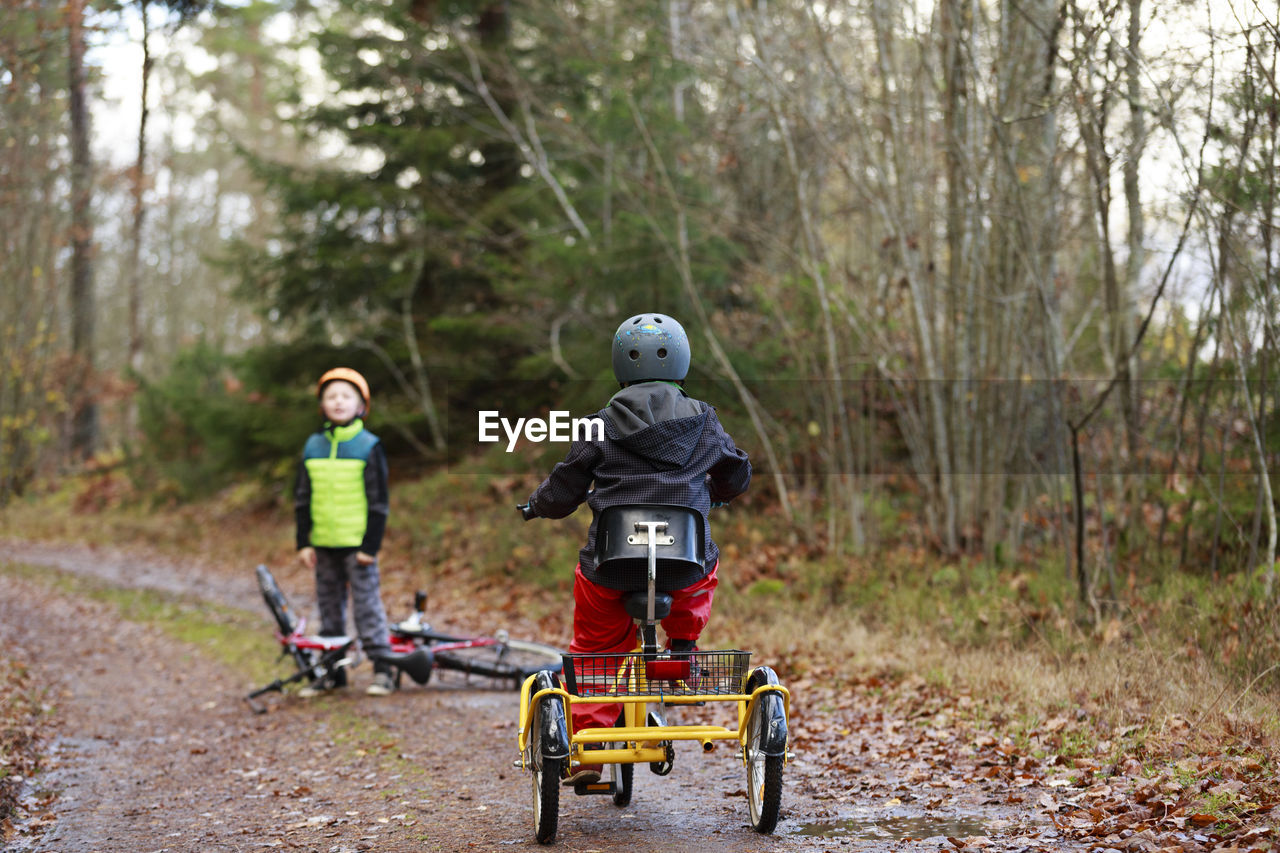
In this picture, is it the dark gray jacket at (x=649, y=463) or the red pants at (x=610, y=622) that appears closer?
the dark gray jacket at (x=649, y=463)

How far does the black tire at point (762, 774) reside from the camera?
13.7ft

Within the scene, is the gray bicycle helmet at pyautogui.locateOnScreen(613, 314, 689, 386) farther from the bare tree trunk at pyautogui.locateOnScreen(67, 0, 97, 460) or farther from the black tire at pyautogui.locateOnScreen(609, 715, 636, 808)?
the bare tree trunk at pyautogui.locateOnScreen(67, 0, 97, 460)

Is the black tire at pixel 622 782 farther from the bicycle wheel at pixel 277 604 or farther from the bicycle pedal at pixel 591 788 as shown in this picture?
the bicycle wheel at pixel 277 604

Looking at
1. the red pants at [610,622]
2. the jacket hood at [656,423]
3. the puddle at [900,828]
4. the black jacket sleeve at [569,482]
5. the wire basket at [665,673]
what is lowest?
the puddle at [900,828]

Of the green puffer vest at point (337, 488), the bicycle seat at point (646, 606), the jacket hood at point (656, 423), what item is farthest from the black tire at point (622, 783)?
the green puffer vest at point (337, 488)

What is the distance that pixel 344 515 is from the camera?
25.0 ft

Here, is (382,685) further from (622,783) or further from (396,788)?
(622,783)

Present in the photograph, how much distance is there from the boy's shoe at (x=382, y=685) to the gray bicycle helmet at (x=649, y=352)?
409cm

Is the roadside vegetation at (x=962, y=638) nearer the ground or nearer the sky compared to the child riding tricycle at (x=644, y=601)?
nearer the ground

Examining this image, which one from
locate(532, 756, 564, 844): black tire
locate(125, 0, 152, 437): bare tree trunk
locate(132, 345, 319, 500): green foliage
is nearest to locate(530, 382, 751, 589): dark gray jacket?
locate(532, 756, 564, 844): black tire

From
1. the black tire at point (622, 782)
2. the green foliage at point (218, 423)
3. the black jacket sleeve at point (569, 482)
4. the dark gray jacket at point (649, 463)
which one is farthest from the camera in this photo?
the green foliage at point (218, 423)

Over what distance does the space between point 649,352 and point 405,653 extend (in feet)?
13.2

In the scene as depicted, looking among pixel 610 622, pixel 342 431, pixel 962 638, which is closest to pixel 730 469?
pixel 610 622

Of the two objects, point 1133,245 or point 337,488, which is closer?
point 337,488
